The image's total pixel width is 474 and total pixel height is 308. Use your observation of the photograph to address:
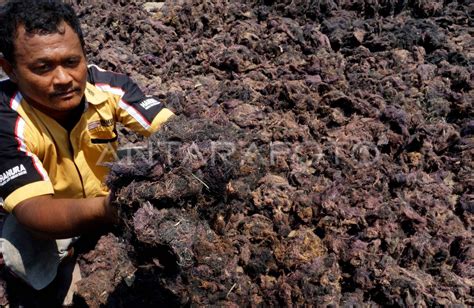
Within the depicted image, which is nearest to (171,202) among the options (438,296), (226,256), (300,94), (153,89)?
(226,256)

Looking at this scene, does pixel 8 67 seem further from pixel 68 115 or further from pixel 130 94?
pixel 130 94

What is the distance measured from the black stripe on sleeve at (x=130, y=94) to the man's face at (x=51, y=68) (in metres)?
0.39

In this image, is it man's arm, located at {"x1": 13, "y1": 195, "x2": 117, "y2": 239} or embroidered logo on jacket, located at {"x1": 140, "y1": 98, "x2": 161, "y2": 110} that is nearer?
man's arm, located at {"x1": 13, "y1": 195, "x2": 117, "y2": 239}

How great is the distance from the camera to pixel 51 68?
8.34ft

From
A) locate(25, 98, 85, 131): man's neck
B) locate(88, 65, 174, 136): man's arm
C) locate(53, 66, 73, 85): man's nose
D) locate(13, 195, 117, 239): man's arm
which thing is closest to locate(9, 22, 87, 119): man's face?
locate(53, 66, 73, 85): man's nose

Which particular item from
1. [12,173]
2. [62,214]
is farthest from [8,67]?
[62,214]

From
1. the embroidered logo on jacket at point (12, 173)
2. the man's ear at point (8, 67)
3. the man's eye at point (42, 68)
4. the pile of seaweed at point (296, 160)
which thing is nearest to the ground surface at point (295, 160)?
the pile of seaweed at point (296, 160)

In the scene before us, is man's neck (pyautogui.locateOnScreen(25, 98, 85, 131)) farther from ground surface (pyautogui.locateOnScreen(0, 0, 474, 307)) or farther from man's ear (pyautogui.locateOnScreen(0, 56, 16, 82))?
ground surface (pyautogui.locateOnScreen(0, 0, 474, 307))

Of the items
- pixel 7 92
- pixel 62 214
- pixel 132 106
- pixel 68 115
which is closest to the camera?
pixel 62 214

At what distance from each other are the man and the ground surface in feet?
1.08

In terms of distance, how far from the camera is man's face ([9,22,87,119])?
98.0 inches

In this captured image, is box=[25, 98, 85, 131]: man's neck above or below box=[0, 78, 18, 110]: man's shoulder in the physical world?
below

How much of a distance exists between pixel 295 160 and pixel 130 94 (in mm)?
1084

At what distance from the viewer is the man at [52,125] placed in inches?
93.9
